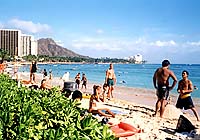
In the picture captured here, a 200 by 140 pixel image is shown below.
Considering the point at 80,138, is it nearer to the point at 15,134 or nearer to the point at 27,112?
the point at 15,134

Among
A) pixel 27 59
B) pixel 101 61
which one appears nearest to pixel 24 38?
pixel 27 59

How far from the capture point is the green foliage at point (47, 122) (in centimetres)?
232

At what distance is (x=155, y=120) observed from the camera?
8812 mm

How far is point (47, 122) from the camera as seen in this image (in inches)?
146

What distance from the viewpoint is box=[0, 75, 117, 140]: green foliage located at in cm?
232

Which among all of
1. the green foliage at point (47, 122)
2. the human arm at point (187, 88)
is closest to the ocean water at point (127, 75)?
the human arm at point (187, 88)

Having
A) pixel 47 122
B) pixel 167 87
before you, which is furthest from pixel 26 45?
pixel 47 122

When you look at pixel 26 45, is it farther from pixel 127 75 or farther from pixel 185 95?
pixel 185 95

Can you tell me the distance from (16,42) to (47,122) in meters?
133

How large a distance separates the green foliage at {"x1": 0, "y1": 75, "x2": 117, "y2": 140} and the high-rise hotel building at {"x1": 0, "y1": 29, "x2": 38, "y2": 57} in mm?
122552

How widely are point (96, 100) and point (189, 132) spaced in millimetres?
2438

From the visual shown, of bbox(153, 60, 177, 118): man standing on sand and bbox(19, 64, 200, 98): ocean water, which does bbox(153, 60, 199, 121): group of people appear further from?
bbox(19, 64, 200, 98): ocean water

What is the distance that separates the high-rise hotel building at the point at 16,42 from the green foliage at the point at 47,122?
402ft

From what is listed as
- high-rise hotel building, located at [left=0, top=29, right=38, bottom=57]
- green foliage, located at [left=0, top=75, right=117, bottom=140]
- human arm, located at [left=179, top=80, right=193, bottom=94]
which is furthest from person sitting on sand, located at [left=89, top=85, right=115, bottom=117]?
high-rise hotel building, located at [left=0, top=29, right=38, bottom=57]
